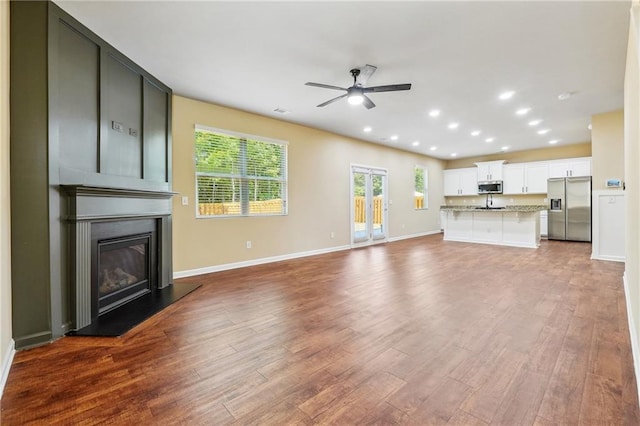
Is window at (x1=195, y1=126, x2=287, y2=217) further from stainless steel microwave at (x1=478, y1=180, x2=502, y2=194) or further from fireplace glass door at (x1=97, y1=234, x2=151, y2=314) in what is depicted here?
stainless steel microwave at (x1=478, y1=180, x2=502, y2=194)

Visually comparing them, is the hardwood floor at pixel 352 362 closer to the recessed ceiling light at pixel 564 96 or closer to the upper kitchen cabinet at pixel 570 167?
the recessed ceiling light at pixel 564 96

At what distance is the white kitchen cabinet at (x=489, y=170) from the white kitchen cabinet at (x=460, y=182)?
210mm

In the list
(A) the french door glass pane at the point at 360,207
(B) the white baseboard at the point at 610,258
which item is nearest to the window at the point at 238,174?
(A) the french door glass pane at the point at 360,207

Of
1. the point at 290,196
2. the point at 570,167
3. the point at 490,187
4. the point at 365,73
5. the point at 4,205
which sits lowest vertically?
the point at 4,205

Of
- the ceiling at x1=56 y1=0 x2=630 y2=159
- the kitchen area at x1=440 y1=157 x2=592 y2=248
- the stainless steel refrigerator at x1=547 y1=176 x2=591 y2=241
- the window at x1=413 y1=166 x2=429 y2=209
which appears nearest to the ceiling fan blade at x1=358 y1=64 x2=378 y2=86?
the ceiling at x1=56 y1=0 x2=630 y2=159

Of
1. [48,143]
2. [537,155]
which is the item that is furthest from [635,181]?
[537,155]

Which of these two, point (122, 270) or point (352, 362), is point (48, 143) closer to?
point (122, 270)

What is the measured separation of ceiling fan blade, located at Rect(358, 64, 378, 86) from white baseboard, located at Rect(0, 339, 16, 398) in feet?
13.3

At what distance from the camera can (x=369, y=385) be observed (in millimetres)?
1726

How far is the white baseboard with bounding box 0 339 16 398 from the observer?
1741mm

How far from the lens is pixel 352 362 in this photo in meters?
1.98

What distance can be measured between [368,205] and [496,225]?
3.43m

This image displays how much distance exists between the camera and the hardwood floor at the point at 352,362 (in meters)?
1.51

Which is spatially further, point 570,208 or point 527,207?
point 570,208
